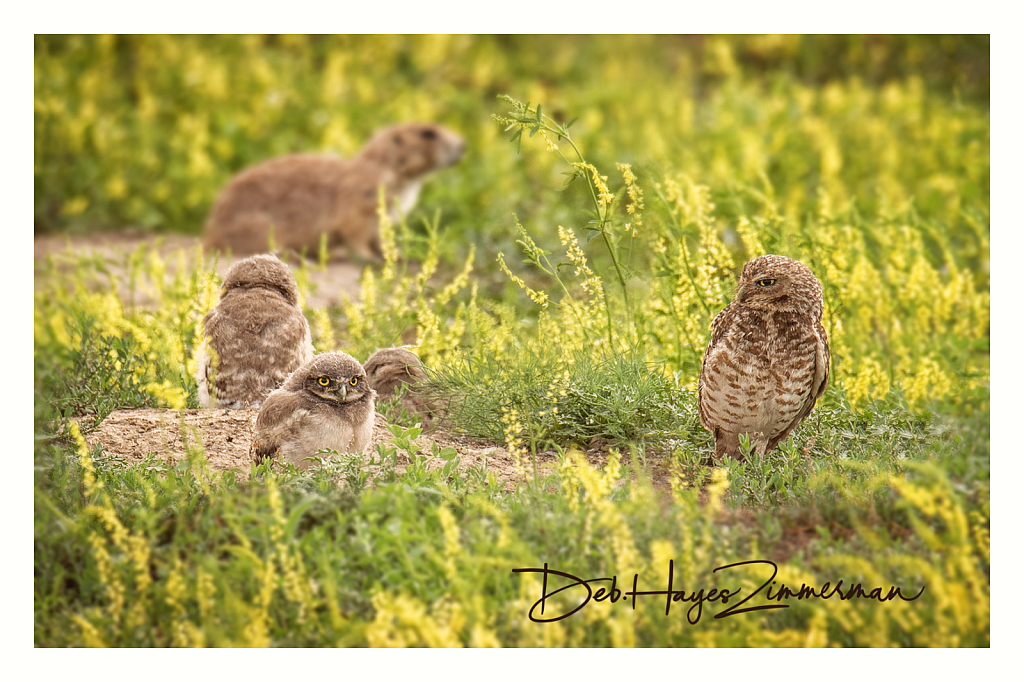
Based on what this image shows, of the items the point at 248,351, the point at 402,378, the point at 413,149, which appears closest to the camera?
the point at 248,351

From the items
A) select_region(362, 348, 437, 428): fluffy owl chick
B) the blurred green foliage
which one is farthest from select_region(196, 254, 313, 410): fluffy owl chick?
the blurred green foliage

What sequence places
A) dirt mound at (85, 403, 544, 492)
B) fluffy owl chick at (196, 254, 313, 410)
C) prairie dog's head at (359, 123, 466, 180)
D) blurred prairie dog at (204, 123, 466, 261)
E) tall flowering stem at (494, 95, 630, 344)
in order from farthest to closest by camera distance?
prairie dog's head at (359, 123, 466, 180) → blurred prairie dog at (204, 123, 466, 261) → fluffy owl chick at (196, 254, 313, 410) → dirt mound at (85, 403, 544, 492) → tall flowering stem at (494, 95, 630, 344)

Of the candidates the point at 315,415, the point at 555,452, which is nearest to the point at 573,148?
the point at 555,452

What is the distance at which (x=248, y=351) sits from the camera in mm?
4094

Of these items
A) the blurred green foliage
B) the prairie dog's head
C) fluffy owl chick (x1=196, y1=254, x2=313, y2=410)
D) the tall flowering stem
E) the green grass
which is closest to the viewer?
the green grass

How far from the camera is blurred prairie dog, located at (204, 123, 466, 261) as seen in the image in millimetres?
6996

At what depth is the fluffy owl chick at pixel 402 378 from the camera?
415 cm

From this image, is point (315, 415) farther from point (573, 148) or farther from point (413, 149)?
point (413, 149)

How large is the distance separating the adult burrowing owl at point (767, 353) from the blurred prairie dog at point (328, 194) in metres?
3.53

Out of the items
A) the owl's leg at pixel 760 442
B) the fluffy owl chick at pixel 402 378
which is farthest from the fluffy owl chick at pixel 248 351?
the owl's leg at pixel 760 442

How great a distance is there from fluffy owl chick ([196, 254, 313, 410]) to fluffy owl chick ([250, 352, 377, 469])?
38 centimetres

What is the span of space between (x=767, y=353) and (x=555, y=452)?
2.82 ft

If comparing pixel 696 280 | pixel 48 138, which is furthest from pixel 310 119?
pixel 696 280

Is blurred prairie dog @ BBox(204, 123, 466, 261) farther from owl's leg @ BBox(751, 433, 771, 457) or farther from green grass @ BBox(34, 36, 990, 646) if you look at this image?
owl's leg @ BBox(751, 433, 771, 457)
